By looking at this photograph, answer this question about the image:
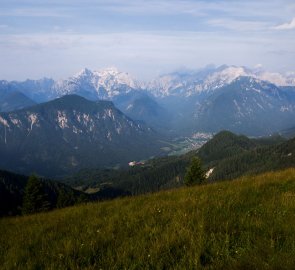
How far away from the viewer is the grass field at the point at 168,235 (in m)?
7.18

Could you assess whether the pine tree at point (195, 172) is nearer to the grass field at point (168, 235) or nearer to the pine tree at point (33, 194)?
the pine tree at point (33, 194)

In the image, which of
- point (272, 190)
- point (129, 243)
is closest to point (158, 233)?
point (129, 243)

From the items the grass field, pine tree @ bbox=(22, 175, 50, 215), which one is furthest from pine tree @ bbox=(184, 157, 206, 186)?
the grass field

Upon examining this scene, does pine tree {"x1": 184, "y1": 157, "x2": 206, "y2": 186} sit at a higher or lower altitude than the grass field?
lower

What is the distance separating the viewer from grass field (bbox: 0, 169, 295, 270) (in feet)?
23.6

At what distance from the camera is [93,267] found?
277 inches

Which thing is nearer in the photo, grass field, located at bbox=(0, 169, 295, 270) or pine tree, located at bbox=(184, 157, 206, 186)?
grass field, located at bbox=(0, 169, 295, 270)

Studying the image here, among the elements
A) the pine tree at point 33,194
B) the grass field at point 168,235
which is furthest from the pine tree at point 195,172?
the grass field at point 168,235

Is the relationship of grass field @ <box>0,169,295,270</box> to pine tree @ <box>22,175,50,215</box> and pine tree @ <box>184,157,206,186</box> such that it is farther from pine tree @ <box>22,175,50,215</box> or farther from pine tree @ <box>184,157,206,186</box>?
pine tree @ <box>184,157,206,186</box>

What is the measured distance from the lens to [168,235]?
822 cm

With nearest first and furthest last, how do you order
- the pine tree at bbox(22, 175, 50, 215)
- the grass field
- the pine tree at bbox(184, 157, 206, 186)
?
the grass field, the pine tree at bbox(22, 175, 50, 215), the pine tree at bbox(184, 157, 206, 186)

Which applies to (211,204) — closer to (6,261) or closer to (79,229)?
(79,229)

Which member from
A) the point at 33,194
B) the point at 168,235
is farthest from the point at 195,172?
the point at 168,235

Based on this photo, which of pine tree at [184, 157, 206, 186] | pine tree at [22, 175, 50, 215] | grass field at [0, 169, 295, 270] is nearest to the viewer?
grass field at [0, 169, 295, 270]
